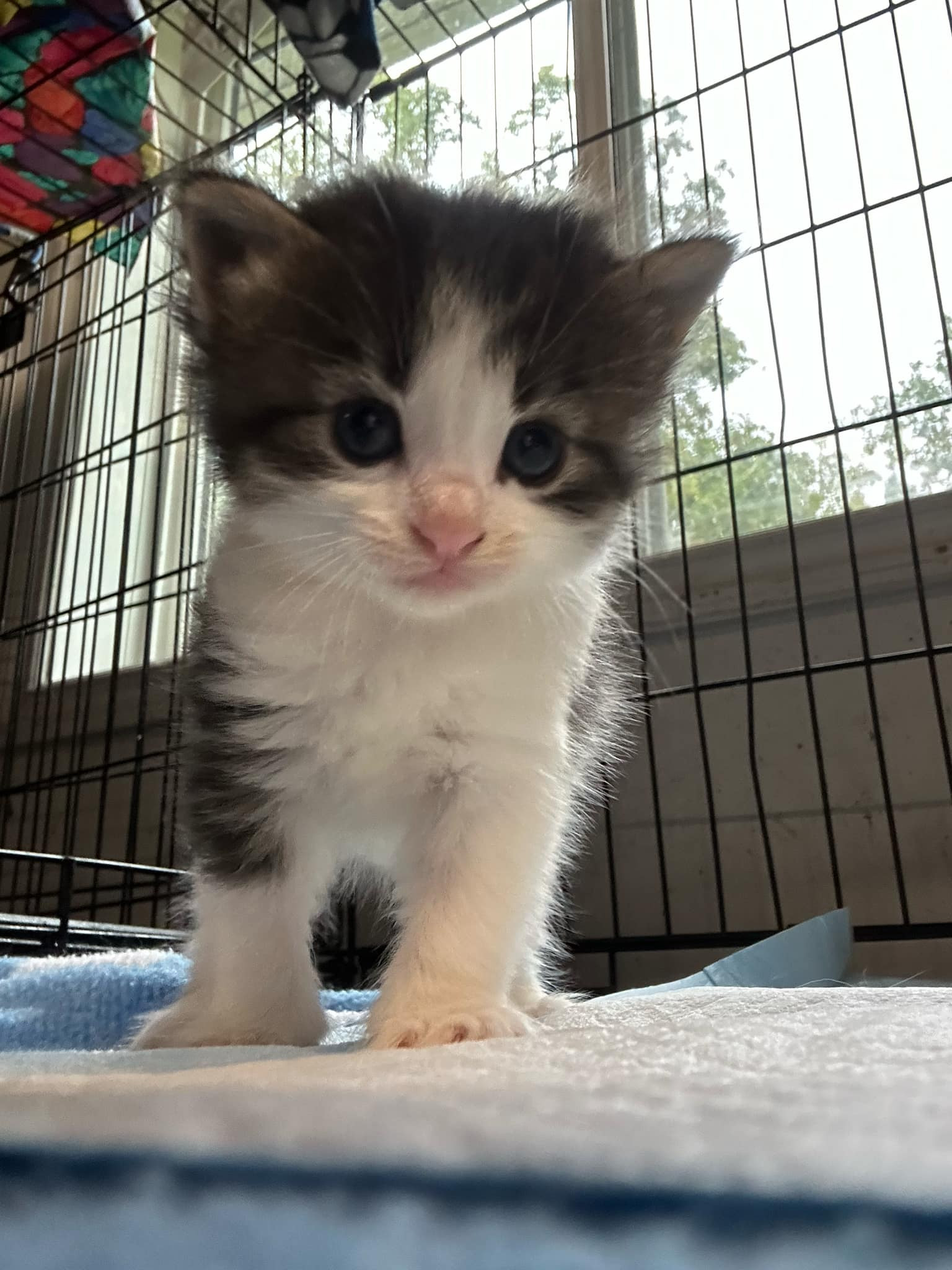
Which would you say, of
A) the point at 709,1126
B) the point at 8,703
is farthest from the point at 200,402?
the point at 8,703

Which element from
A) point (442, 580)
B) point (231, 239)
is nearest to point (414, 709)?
point (442, 580)

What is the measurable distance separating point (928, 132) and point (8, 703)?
106 inches

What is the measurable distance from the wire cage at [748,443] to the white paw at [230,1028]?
70cm

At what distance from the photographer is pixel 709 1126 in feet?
0.99

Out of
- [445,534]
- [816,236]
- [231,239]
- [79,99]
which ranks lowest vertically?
[445,534]

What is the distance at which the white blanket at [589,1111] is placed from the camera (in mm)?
282

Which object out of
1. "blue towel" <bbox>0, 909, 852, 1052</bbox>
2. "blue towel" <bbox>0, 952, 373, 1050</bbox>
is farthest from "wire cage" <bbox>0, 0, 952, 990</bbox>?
"blue towel" <bbox>0, 952, 373, 1050</bbox>

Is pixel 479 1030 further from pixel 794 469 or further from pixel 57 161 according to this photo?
pixel 57 161

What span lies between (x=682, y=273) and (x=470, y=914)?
684 mm

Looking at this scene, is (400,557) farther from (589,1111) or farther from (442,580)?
(589,1111)

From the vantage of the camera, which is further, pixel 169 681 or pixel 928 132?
pixel 169 681

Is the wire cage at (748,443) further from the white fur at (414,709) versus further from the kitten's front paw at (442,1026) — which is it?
the kitten's front paw at (442,1026)

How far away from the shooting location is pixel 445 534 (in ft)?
2.55

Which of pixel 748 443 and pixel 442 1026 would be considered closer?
pixel 442 1026
